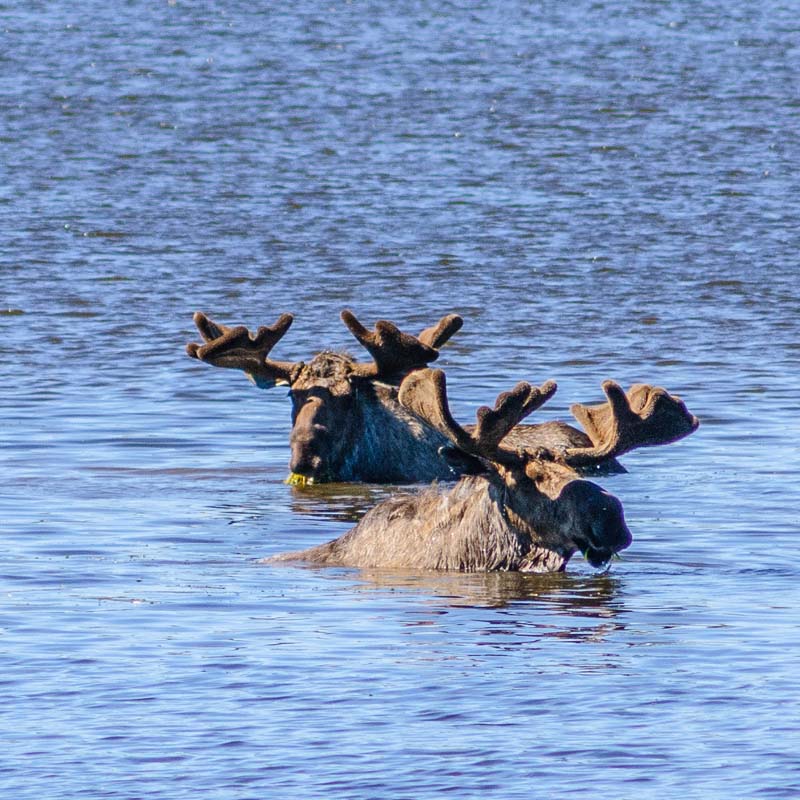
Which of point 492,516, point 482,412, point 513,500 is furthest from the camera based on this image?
A: point 492,516

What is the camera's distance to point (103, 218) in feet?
95.4

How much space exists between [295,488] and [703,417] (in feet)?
11.6

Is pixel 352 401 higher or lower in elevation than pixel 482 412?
lower

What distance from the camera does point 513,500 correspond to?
1139 cm

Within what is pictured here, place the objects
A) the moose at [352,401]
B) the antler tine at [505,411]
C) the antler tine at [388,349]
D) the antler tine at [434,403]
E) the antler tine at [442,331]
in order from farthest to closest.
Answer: the antler tine at [442,331]
the moose at [352,401]
the antler tine at [388,349]
the antler tine at [434,403]
the antler tine at [505,411]

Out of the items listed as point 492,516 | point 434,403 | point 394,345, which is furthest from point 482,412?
point 394,345

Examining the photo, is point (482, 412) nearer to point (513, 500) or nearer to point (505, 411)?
point (505, 411)

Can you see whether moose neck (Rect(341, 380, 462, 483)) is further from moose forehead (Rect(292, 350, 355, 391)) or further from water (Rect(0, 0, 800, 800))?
water (Rect(0, 0, 800, 800))

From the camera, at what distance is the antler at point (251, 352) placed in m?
15.4

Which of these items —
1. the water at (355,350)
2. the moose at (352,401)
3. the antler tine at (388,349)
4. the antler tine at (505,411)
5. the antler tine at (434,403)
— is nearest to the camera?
the water at (355,350)

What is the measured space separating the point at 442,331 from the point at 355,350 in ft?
16.2

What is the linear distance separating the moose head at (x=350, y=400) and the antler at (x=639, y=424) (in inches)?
149

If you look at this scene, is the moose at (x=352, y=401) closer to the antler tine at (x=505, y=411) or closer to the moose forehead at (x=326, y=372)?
the moose forehead at (x=326, y=372)

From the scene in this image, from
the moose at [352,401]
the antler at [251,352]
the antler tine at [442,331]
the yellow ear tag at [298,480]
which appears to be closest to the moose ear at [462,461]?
the moose at [352,401]
